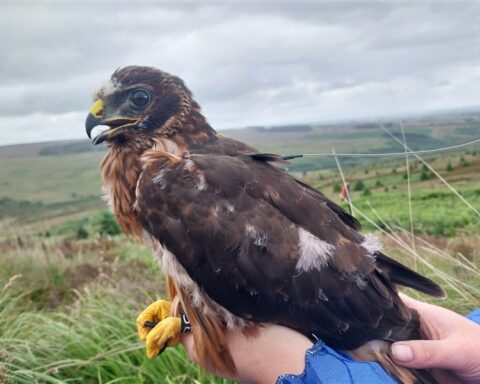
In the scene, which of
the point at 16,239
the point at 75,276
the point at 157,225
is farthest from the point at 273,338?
the point at 16,239

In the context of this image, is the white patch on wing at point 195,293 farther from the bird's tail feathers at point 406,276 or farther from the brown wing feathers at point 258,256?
the bird's tail feathers at point 406,276

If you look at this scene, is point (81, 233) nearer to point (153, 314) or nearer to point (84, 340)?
point (84, 340)

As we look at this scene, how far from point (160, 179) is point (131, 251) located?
A: 23.3ft

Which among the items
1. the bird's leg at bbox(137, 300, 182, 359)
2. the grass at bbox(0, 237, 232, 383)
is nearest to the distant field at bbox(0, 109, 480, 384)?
the grass at bbox(0, 237, 232, 383)

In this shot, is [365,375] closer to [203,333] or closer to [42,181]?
[203,333]

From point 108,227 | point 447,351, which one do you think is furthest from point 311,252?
point 108,227

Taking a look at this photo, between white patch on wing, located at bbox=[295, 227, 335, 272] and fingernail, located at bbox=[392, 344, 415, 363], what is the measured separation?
51cm

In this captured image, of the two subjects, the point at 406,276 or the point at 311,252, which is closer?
the point at 311,252

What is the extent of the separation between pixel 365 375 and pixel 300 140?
541 cm

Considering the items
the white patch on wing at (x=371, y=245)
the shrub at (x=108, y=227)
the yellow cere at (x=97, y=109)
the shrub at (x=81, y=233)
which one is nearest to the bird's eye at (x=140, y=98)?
the yellow cere at (x=97, y=109)

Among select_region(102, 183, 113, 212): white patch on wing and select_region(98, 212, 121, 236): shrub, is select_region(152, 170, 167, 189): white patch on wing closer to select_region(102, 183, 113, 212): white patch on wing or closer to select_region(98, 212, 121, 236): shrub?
select_region(102, 183, 113, 212): white patch on wing

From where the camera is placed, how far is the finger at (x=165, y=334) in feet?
8.41

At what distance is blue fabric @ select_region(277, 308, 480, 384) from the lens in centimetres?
203

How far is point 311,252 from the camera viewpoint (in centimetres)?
221
